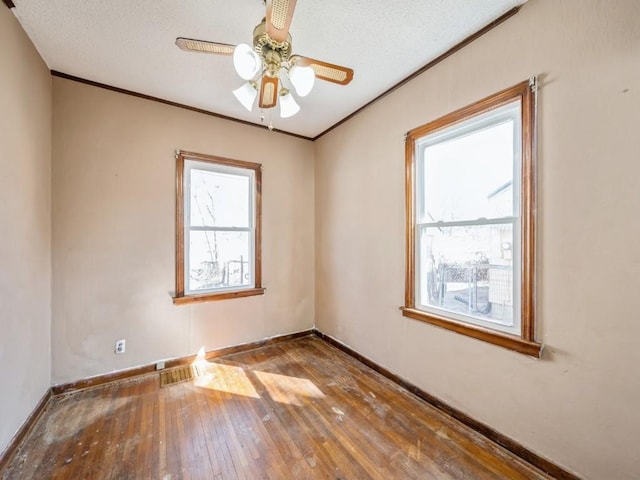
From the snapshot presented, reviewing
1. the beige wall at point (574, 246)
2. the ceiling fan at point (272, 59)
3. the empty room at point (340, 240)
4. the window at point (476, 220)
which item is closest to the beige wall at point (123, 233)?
the empty room at point (340, 240)

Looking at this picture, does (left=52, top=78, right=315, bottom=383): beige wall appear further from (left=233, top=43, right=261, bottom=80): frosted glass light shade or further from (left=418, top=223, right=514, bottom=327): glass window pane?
(left=418, top=223, right=514, bottom=327): glass window pane

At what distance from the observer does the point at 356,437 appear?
71.9 inches

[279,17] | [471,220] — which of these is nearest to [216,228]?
[279,17]

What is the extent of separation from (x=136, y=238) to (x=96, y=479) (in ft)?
5.98

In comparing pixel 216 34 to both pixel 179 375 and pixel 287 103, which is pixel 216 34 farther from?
pixel 179 375

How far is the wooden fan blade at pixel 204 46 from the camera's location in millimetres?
1444

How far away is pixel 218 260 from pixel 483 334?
8.66 ft

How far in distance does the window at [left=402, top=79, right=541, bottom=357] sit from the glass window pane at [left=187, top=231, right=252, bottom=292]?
6.32ft

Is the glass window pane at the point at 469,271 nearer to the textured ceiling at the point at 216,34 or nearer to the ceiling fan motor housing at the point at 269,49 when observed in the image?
the textured ceiling at the point at 216,34

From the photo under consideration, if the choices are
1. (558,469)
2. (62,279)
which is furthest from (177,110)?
(558,469)

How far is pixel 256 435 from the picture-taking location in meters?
1.84

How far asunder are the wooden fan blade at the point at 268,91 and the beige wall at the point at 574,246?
1.28 meters

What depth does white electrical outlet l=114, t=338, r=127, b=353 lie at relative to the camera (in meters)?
2.50

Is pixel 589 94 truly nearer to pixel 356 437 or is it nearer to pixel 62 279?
pixel 356 437
